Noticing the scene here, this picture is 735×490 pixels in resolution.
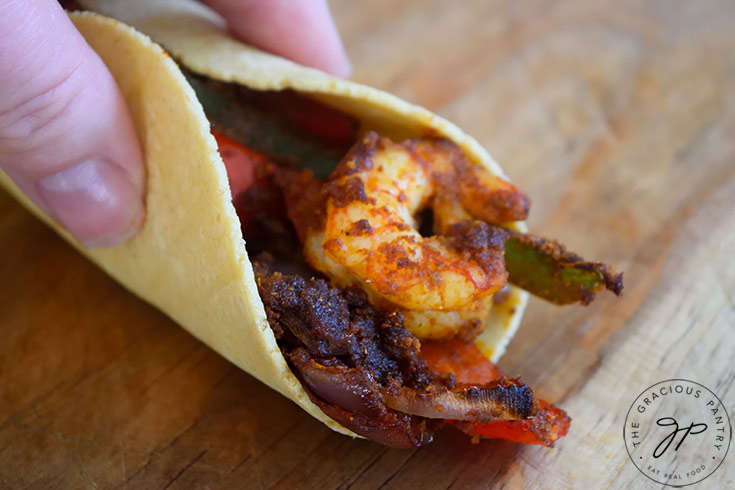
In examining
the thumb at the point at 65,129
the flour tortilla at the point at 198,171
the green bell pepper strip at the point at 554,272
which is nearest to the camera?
the thumb at the point at 65,129

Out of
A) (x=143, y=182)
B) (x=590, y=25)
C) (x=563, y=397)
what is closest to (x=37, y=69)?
(x=143, y=182)

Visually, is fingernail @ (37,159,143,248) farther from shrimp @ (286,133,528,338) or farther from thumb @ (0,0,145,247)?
shrimp @ (286,133,528,338)

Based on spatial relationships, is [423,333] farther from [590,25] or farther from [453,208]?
[590,25]

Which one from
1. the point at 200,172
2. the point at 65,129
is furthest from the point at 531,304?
the point at 65,129

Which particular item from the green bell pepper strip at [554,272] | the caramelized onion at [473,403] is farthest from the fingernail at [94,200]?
the green bell pepper strip at [554,272]

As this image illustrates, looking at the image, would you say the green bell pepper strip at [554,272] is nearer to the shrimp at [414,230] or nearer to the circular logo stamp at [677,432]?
the shrimp at [414,230]

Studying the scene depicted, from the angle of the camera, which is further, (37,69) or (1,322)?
(1,322)

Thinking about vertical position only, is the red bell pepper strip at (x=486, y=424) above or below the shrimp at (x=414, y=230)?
below
